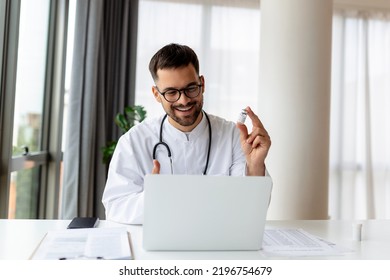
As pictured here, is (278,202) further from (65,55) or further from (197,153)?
(65,55)

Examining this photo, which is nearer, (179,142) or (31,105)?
(179,142)

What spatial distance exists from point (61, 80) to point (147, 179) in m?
2.37

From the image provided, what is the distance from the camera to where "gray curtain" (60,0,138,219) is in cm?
288

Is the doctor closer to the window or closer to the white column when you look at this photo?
the window

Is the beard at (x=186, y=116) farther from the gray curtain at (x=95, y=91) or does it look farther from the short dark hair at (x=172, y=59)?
the gray curtain at (x=95, y=91)

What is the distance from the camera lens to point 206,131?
177 centimetres

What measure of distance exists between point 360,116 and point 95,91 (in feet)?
9.23

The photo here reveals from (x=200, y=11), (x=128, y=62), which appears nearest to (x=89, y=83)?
(x=128, y=62)

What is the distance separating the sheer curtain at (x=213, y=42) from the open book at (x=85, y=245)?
2626 millimetres

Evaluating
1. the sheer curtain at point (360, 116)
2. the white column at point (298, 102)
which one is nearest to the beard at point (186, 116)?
the white column at point (298, 102)

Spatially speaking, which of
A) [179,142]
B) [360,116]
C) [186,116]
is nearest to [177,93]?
[186,116]

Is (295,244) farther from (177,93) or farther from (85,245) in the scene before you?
(177,93)

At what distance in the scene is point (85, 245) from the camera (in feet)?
3.22
